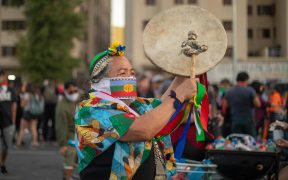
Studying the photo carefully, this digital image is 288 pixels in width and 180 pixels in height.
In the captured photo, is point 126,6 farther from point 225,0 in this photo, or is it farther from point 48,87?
point 48,87

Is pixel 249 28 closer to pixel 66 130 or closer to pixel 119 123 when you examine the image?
pixel 66 130

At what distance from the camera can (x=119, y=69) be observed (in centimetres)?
331

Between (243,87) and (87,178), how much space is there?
22.2 ft

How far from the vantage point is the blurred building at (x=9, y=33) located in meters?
48.5

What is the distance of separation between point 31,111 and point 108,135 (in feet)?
39.7

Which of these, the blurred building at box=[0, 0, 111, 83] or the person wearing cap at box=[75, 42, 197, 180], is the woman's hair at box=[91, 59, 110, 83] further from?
the blurred building at box=[0, 0, 111, 83]

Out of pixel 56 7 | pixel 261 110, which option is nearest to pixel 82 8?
pixel 56 7

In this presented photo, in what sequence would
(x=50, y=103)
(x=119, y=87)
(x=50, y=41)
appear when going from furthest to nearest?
(x=50, y=41)
(x=50, y=103)
(x=119, y=87)

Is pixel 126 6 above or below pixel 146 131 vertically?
above

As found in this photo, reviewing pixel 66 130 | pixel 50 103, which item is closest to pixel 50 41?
pixel 50 103

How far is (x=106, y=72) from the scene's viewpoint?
3.32 m

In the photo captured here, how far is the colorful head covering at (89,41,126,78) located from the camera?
3.35 meters

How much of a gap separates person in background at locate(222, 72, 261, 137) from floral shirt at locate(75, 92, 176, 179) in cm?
651

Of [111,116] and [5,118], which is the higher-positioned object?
[111,116]
